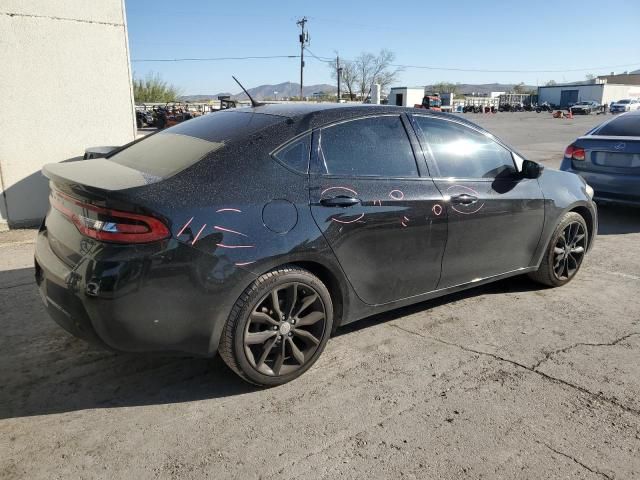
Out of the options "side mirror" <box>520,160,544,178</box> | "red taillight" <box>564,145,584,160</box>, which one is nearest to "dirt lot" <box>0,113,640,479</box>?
"side mirror" <box>520,160,544,178</box>

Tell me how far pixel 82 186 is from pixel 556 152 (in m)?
16.7

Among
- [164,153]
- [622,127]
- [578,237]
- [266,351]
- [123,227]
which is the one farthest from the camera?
[622,127]

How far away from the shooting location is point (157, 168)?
2.97 metres

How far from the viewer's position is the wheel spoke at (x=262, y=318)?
9.37ft

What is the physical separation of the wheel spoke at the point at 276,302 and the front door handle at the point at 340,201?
587 millimetres

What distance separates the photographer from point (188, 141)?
10.7 ft

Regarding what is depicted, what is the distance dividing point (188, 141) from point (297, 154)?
70cm

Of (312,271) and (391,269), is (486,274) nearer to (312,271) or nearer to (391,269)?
(391,269)

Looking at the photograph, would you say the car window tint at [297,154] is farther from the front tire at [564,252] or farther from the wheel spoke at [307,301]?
the front tire at [564,252]

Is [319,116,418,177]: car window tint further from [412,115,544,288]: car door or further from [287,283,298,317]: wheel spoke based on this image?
[287,283,298,317]: wheel spoke

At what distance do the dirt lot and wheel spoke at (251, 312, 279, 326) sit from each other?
1.39ft

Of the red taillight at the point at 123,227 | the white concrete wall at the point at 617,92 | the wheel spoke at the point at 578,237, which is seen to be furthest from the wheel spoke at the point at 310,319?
the white concrete wall at the point at 617,92

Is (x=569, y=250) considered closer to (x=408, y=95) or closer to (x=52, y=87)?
Result: (x=52, y=87)

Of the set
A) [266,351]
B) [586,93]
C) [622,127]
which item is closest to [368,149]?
[266,351]
